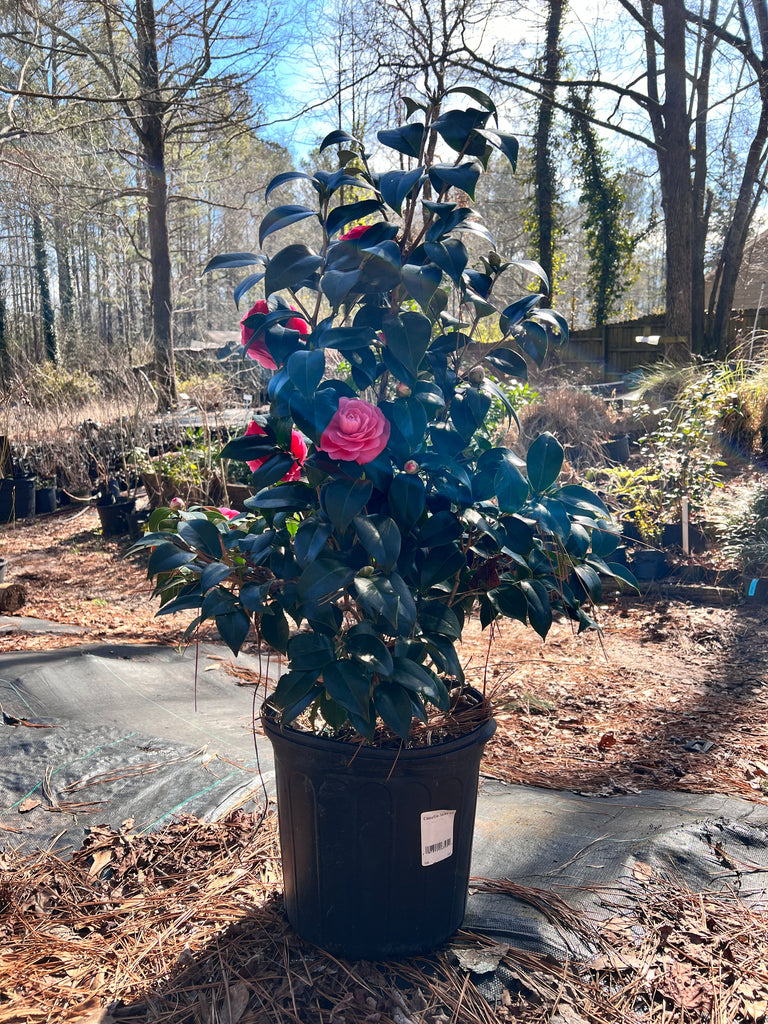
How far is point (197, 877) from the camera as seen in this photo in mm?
1729

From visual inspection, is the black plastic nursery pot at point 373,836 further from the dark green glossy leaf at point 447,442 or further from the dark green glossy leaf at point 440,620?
the dark green glossy leaf at point 447,442

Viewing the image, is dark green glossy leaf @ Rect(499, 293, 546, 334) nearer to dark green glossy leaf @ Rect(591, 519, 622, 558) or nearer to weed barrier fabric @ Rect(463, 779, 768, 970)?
dark green glossy leaf @ Rect(591, 519, 622, 558)

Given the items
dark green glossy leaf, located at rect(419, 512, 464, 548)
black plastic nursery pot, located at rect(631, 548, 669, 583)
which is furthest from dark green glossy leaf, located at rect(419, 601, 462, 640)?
black plastic nursery pot, located at rect(631, 548, 669, 583)

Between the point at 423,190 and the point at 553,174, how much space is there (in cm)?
1274

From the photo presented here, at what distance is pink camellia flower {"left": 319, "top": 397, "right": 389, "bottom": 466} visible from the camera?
43.0 inches

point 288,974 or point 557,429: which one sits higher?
point 557,429

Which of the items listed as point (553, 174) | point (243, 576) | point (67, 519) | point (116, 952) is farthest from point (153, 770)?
point (553, 174)

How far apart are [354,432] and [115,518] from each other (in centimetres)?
597

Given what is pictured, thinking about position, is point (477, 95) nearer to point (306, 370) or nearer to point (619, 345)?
point (306, 370)

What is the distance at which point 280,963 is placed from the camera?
1.43 meters

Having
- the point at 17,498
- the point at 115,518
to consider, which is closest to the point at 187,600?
the point at 115,518

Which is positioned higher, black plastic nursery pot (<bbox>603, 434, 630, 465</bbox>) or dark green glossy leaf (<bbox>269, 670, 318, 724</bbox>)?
dark green glossy leaf (<bbox>269, 670, 318, 724</bbox>)

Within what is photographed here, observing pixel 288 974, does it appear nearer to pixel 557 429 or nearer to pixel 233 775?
pixel 233 775

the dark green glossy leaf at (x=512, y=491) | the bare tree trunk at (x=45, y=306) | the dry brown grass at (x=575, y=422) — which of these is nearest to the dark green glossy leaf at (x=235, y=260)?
the dark green glossy leaf at (x=512, y=491)
